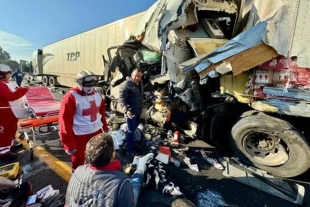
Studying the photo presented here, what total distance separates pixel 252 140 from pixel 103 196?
2677 mm

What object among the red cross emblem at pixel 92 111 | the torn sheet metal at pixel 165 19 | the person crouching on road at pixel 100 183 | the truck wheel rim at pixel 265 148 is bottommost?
the truck wheel rim at pixel 265 148

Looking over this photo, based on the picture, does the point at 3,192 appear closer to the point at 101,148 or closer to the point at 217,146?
the point at 101,148

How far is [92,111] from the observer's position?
2338 millimetres

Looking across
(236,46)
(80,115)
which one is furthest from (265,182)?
(80,115)

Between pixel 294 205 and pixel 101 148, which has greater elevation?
pixel 101 148

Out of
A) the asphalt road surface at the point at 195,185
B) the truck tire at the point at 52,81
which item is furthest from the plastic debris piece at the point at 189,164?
the truck tire at the point at 52,81

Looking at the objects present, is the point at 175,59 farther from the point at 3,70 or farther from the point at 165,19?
the point at 3,70

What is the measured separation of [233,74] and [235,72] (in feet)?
0.14

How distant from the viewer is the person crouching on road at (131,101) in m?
3.12

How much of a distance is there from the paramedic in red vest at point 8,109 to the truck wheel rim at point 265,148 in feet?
12.0

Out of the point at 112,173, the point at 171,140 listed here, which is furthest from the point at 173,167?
the point at 112,173

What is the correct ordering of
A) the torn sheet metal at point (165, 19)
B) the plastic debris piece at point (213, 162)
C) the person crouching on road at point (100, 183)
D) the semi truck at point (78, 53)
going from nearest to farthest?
1. the person crouching on road at point (100, 183)
2. the plastic debris piece at point (213, 162)
3. the torn sheet metal at point (165, 19)
4. the semi truck at point (78, 53)

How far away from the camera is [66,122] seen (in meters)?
2.13

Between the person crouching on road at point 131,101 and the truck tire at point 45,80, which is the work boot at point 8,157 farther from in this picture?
the truck tire at point 45,80
